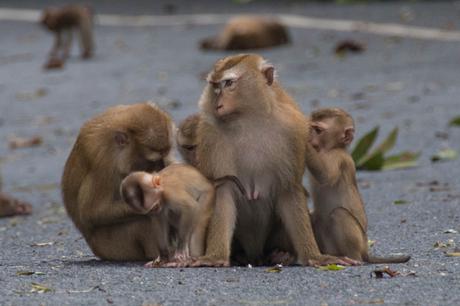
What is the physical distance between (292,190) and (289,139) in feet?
0.88

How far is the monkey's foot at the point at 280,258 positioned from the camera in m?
6.88

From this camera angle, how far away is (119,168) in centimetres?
701

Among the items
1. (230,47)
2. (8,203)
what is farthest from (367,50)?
(8,203)

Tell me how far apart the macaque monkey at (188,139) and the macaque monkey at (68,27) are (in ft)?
46.8

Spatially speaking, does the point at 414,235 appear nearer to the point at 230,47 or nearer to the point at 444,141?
the point at 444,141

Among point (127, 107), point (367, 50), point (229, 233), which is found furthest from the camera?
point (367, 50)

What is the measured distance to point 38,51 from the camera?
23031 millimetres

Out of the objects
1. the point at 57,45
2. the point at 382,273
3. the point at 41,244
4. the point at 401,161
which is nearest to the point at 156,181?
the point at 382,273

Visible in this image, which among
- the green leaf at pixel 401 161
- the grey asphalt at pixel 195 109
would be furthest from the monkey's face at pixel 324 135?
the green leaf at pixel 401 161

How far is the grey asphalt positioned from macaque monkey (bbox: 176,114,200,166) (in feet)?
2.22

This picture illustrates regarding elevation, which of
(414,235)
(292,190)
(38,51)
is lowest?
(38,51)

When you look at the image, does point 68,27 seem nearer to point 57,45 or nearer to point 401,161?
point 57,45

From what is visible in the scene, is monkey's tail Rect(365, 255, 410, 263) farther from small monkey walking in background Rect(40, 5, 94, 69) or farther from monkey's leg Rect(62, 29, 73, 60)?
monkey's leg Rect(62, 29, 73, 60)

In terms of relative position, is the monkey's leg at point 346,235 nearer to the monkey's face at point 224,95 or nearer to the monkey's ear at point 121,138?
the monkey's face at point 224,95
